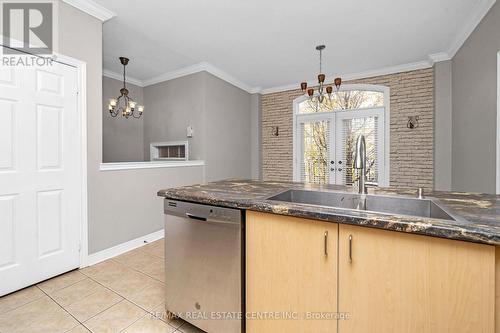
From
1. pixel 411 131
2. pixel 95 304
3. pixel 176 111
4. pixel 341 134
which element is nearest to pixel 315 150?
pixel 341 134

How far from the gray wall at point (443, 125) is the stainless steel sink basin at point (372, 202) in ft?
10.7

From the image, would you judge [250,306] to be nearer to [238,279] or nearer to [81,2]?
[238,279]

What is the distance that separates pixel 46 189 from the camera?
2.14 metres

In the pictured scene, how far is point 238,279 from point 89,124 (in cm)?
234

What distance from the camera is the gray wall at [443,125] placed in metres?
3.68

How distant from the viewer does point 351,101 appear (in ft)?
15.3

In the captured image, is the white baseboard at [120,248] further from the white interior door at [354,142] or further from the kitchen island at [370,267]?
the white interior door at [354,142]

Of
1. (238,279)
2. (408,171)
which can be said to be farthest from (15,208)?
(408,171)

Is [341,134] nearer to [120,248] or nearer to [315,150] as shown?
[315,150]

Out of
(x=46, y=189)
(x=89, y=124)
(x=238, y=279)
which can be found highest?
(x=89, y=124)

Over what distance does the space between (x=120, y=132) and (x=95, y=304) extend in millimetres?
3550

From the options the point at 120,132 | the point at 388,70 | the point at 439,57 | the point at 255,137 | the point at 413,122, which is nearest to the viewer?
the point at 439,57

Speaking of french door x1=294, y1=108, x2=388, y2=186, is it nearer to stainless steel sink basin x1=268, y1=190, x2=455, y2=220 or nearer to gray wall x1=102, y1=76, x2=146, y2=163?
stainless steel sink basin x1=268, y1=190, x2=455, y2=220

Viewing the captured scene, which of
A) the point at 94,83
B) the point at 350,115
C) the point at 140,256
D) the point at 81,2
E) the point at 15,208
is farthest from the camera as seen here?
the point at 350,115
